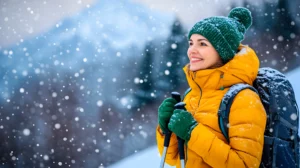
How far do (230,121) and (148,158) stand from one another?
22.3ft

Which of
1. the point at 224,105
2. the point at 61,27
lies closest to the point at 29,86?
the point at 61,27

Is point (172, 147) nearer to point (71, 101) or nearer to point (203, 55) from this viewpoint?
point (203, 55)

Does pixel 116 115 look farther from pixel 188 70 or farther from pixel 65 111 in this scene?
pixel 188 70

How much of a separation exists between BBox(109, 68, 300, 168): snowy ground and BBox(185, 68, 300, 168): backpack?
5.92 metres

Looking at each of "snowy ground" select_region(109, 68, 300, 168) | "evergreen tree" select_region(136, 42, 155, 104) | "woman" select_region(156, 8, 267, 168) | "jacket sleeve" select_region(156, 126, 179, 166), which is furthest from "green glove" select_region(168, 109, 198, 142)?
"evergreen tree" select_region(136, 42, 155, 104)

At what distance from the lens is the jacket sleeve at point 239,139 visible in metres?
1.73

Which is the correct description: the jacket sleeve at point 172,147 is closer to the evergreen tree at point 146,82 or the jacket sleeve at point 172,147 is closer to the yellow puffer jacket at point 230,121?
the yellow puffer jacket at point 230,121

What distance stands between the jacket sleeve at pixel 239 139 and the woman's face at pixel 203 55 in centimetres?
40

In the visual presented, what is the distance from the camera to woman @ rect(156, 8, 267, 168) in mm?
1740

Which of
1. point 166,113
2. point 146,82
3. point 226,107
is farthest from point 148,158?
point 226,107

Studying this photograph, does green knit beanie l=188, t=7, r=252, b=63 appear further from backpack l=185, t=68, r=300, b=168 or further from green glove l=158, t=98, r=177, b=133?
green glove l=158, t=98, r=177, b=133

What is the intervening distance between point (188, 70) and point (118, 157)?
25.4 feet

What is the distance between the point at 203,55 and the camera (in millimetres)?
2125

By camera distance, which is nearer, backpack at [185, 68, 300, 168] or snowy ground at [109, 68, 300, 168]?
backpack at [185, 68, 300, 168]
